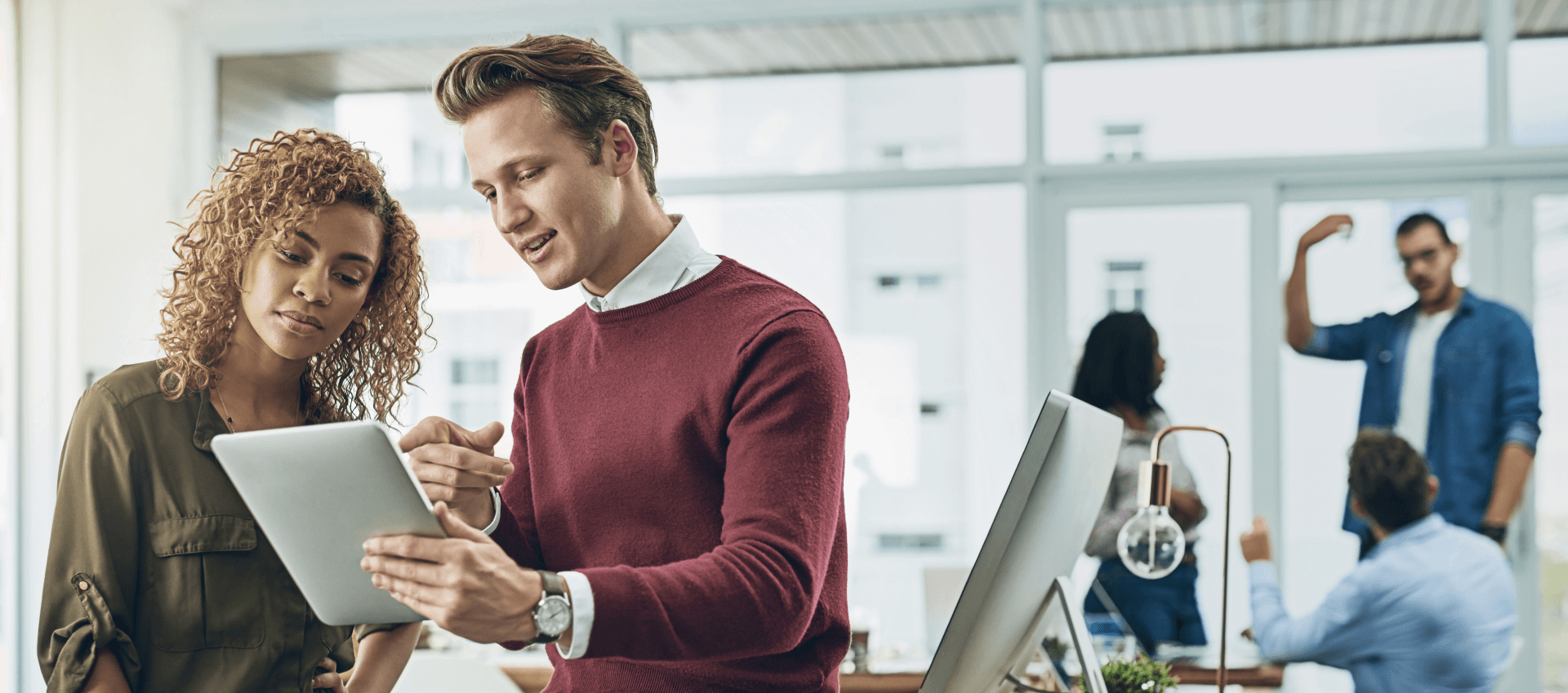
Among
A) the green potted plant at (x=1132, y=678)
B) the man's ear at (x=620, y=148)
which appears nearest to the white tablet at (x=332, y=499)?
the man's ear at (x=620, y=148)

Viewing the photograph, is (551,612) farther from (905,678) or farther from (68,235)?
(68,235)

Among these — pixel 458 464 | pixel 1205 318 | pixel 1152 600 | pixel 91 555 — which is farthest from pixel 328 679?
pixel 1205 318

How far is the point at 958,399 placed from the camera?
416cm

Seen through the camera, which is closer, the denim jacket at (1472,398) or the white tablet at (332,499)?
the white tablet at (332,499)

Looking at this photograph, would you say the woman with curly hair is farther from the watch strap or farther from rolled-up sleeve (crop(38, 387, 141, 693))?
the watch strap

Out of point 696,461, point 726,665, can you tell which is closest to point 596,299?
point 696,461

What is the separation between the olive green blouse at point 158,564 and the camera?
1.33 metres

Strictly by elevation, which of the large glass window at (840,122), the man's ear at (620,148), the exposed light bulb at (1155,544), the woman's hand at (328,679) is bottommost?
the woman's hand at (328,679)

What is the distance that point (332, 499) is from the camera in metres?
0.96

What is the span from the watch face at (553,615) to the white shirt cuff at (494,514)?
367 millimetres

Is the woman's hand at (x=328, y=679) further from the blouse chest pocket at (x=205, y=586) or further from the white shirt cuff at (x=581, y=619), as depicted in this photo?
the white shirt cuff at (x=581, y=619)

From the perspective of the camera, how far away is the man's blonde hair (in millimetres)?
1211

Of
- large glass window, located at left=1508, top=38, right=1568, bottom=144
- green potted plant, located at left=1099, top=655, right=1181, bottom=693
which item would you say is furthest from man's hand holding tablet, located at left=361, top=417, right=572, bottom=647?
large glass window, located at left=1508, top=38, right=1568, bottom=144

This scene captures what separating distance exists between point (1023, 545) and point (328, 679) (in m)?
0.98
